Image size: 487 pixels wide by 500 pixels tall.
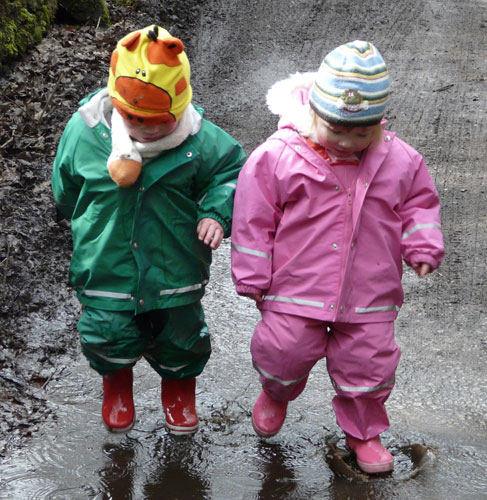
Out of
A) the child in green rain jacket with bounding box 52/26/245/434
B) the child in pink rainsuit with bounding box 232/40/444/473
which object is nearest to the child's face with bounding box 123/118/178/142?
the child in green rain jacket with bounding box 52/26/245/434

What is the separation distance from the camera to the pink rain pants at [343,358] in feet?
10.3

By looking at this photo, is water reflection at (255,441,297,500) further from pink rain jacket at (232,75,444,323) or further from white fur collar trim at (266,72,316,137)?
white fur collar trim at (266,72,316,137)

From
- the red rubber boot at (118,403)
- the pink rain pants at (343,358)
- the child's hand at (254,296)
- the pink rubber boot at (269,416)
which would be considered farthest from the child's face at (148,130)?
the pink rubber boot at (269,416)

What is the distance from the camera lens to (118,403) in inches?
138

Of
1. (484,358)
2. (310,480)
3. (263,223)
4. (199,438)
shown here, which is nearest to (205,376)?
(199,438)

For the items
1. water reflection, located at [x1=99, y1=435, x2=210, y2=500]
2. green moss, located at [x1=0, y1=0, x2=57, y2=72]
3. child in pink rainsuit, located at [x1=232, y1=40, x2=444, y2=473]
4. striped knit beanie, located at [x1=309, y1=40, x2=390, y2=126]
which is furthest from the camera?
green moss, located at [x1=0, y1=0, x2=57, y2=72]

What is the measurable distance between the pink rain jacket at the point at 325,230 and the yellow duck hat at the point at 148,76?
1.28 feet

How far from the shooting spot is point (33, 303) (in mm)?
4414

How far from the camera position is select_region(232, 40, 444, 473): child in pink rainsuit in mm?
3080

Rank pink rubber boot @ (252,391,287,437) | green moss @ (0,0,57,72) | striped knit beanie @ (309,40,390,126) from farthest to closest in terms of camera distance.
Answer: green moss @ (0,0,57,72)
pink rubber boot @ (252,391,287,437)
striped knit beanie @ (309,40,390,126)

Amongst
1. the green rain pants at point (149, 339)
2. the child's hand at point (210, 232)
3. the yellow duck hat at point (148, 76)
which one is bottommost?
the green rain pants at point (149, 339)

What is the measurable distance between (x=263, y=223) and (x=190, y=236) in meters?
0.34

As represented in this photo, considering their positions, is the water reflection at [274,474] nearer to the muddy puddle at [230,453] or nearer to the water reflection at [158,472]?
the muddy puddle at [230,453]

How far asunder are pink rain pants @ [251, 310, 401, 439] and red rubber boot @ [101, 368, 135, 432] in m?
0.61
